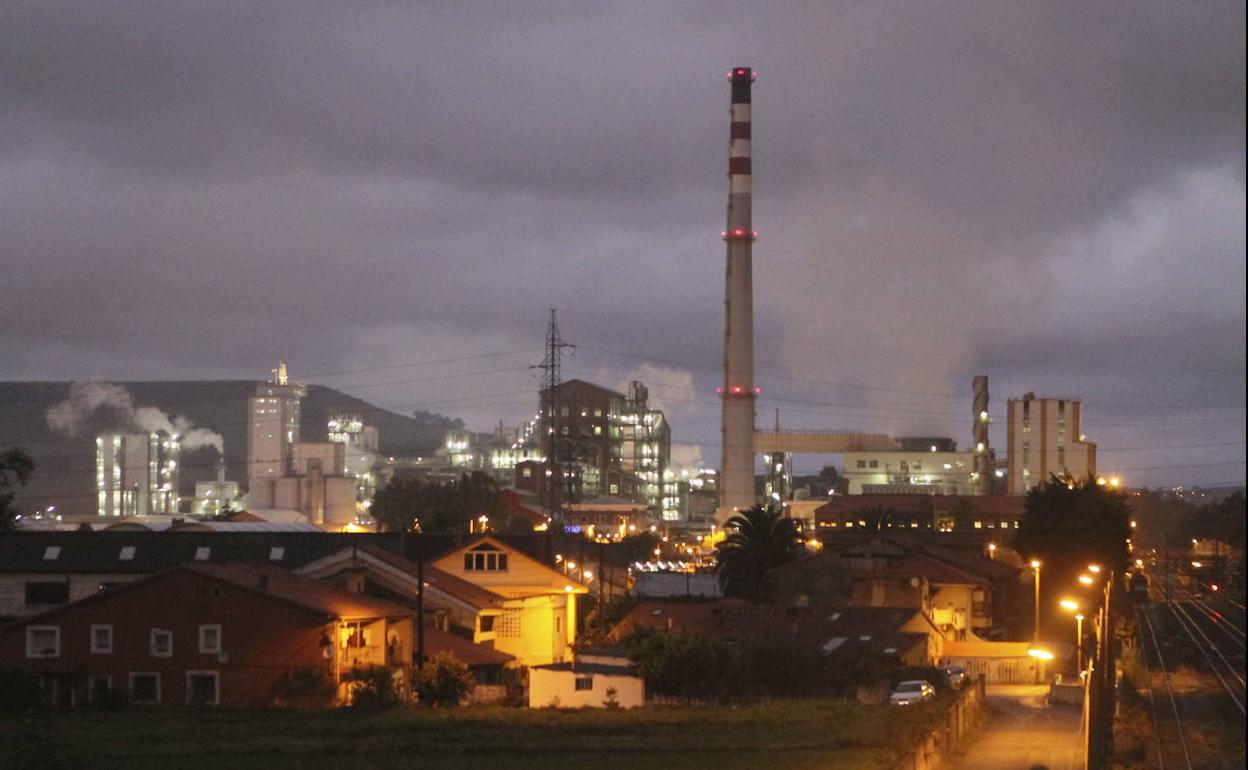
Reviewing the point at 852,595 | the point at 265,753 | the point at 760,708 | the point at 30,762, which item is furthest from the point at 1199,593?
the point at 30,762

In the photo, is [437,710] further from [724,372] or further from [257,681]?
[724,372]

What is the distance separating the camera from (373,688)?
31.2 metres

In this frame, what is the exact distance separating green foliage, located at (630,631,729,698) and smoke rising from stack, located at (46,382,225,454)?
11102 cm

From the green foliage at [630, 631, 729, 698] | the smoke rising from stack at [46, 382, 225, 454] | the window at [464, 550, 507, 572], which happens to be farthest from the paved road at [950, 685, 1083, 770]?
the smoke rising from stack at [46, 382, 225, 454]

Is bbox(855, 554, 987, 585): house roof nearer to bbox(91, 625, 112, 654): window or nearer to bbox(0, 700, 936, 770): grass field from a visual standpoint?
bbox(0, 700, 936, 770): grass field

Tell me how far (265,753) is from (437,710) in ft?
21.4

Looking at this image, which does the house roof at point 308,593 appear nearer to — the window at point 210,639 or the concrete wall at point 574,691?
the window at point 210,639

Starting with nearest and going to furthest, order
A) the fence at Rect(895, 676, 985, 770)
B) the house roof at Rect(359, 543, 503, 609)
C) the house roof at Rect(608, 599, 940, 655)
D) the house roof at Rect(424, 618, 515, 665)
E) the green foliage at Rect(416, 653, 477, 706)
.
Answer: the fence at Rect(895, 676, 985, 770), the green foliage at Rect(416, 653, 477, 706), the house roof at Rect(424, 618, 515, 665), the house roof at Rect(608, 599, 940, 655), the house roof at Rect(359, 543, 503, 609)

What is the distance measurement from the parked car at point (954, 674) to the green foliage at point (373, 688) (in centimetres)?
1128

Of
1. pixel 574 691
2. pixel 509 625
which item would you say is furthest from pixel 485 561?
pixel 574 691

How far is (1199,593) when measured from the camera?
177 feet

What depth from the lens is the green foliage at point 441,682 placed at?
32.1 m

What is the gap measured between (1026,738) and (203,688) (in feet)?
55.1

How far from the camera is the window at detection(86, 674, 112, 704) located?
31867 mm
